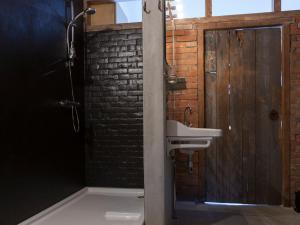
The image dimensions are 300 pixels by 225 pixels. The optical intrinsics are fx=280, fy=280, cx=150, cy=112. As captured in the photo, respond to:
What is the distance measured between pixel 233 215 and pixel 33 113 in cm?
255

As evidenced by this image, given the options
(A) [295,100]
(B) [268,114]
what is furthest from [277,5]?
(B) [268,114]

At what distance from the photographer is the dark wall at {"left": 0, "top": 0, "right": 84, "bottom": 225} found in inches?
93.8

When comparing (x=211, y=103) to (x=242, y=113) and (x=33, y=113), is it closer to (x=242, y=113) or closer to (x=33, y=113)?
(x=242, y=113)

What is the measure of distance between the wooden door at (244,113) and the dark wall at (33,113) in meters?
1.90

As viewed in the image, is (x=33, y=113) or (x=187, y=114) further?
(x=187, y=114)

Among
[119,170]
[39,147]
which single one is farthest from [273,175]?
[39,147]

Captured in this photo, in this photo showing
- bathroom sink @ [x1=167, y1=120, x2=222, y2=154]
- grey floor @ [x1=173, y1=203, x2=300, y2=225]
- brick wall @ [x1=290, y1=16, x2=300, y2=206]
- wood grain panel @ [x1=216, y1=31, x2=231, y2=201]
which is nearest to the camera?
bathroom sink @ [x1=167, y1=120, x2=222, y2=154]

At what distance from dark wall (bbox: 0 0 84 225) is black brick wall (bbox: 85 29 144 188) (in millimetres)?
415

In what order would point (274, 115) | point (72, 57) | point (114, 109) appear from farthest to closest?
point (114, 109), point (274, 115), point (72, 57)

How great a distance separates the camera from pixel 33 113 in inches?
108

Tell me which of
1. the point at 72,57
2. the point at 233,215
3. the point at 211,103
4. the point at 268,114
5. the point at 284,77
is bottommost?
the point at 233,215

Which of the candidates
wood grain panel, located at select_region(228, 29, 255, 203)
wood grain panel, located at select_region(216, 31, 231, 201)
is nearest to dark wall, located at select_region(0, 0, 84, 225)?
wood grain panel, located at select_region(216, 31, 231, 201)

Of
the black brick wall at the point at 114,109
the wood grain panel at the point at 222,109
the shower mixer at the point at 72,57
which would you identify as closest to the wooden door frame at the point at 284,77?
the wood grain panel at the point at 222,109

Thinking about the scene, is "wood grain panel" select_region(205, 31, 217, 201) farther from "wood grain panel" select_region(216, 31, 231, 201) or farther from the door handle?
the door handle
